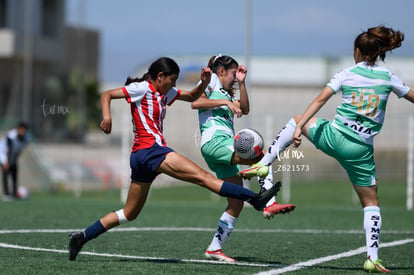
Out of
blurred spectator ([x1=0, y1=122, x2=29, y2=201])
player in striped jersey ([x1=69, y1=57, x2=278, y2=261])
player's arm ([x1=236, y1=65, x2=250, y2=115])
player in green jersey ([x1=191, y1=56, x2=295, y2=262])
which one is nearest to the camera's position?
player in striped jersey ([x1=69, y1=57, x2=278, y2=261])

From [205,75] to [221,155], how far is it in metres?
0.87

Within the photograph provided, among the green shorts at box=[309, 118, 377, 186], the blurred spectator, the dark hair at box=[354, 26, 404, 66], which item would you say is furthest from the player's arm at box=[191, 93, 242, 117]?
the blurred spectator

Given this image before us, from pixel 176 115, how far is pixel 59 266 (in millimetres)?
21799

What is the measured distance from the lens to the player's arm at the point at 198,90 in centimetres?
859

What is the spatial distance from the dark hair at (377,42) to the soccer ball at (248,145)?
133cm

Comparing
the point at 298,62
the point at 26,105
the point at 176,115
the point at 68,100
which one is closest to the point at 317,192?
the point at 176,115

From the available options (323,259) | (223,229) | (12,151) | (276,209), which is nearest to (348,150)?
(276,209)

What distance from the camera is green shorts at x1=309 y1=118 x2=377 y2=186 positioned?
7656 millimetres

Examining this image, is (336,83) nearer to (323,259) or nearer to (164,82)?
(164,82)

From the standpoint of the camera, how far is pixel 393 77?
25.4 feet

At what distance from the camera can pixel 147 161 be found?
7945 millimetres

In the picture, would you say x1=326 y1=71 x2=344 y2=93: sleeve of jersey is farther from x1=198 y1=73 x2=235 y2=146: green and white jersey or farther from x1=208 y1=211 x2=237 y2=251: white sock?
x1=208 y1=211 x2=237 y2=251: white sock

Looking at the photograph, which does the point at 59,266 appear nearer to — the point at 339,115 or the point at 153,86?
the point at 153,86

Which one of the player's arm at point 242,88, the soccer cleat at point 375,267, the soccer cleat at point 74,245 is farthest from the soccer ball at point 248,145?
the soccer cleat at point 74,245
